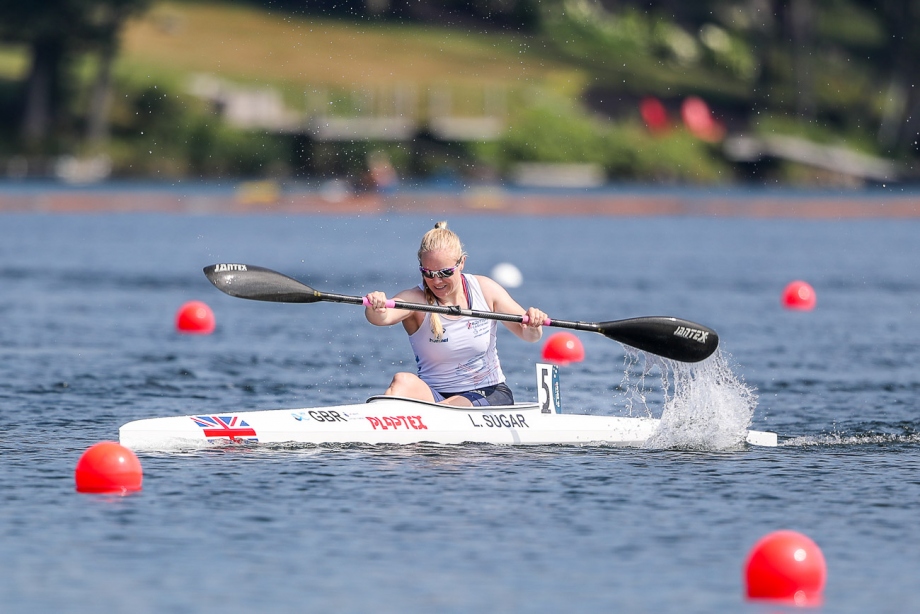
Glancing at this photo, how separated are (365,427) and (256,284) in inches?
70.6

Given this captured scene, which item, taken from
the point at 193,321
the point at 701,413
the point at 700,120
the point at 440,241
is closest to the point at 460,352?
the point at 440,241

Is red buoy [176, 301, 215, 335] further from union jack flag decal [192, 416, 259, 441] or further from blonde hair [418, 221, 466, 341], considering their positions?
blonde hair [418, 221, 466, 341]

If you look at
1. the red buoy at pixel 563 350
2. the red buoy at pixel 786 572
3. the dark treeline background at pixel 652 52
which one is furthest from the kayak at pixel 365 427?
the dark treeline background at pixel 652 52

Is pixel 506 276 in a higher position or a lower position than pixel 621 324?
higher

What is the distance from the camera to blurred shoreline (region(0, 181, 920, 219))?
2287 inches

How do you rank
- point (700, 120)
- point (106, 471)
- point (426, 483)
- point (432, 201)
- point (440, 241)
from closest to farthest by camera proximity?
point (106, 471) → point (426, 483) → point (440, 241) → point (432, 201) → point (700, 120)

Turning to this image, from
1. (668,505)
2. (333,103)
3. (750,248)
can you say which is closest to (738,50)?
(333,103)

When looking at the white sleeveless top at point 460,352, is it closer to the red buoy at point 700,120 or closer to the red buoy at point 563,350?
the red buoy at point 563,350

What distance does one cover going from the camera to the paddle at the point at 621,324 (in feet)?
45.2

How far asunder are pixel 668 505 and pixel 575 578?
6.51 ft

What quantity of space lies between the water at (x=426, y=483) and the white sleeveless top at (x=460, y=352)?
2.57 feet

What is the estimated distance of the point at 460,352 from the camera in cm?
1326

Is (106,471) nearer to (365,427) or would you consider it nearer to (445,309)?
(365,427)

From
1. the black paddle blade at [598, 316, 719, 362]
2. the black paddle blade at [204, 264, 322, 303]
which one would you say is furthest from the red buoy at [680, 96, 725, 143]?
the black paddle blade at [204, 264, 322, 303]
